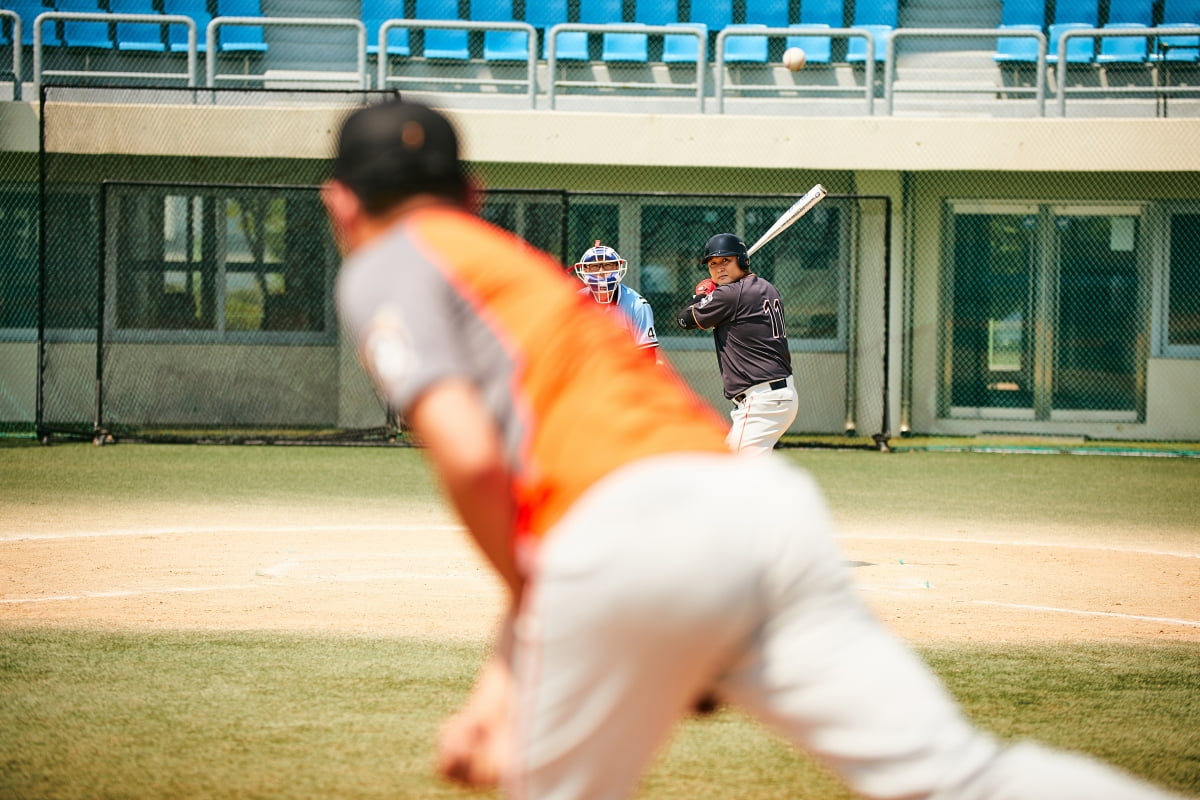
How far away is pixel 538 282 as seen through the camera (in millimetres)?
2154

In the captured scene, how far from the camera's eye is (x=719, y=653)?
6.79 feet

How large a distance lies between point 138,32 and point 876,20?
13064 mm

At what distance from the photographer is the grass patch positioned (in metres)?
4.14

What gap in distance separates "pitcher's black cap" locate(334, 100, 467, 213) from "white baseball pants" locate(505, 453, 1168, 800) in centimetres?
66

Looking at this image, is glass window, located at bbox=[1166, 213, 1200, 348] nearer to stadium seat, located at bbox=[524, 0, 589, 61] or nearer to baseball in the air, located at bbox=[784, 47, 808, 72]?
baseball in the air, located at bbox=[784, 47, 808, 72]

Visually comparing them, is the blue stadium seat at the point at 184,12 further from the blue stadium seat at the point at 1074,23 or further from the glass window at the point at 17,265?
the blue stadium seat at the point at 1074,23

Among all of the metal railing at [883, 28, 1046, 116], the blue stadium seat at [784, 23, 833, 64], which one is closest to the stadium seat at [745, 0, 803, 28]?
the blue stadium seat at [784, 23, 833, 64]

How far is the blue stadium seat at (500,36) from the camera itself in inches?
812

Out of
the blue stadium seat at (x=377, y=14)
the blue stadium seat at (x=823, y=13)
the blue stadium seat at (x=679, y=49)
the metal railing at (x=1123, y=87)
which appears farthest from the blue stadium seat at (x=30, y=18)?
Answer: the metal railing at (x=1123, y=87)

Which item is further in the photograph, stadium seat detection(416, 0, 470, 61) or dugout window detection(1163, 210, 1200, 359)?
stadium seat detection(416, 0, 470, 61)

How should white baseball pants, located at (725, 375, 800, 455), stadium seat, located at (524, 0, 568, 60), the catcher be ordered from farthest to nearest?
stadium seat, located at (524, 0, 568, 60)
the catcher
white baseball pants, located at (725, 375, 800, 455)

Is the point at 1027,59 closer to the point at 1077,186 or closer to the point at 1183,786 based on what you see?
the point at 1077,186

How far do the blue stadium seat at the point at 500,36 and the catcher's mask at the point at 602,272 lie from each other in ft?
39.6

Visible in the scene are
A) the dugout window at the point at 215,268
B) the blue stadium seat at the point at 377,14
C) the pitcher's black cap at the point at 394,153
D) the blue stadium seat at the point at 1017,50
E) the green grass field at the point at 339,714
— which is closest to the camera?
the pitcher's black cap at the point at 394,153
